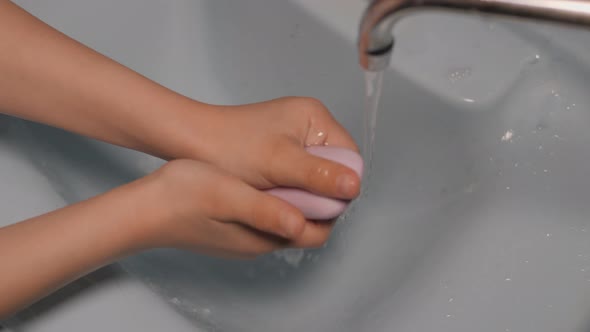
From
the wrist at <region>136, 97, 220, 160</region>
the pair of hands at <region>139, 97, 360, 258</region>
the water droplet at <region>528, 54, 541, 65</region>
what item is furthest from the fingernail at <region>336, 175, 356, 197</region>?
the water droplet at <region>528, 54, 541, 65</region>

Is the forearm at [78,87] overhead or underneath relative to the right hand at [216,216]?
overhead

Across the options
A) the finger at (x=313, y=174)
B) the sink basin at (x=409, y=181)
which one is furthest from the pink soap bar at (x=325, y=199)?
the sink basin at (x=409, y=181)

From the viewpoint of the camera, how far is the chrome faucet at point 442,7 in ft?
0.79

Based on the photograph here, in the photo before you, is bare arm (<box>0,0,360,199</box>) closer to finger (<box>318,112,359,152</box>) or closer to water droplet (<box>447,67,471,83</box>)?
finger (<box>318,112,359,152</box>)

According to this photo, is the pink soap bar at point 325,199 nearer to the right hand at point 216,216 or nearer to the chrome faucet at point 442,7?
the right hand at point 216,216

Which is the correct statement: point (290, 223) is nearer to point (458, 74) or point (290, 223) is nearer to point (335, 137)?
point (335, 137)

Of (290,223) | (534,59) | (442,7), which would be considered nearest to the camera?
(442,7)

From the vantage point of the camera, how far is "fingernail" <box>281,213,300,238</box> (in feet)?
1.24

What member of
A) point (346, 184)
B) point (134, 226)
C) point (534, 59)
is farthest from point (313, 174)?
point (534, 59)

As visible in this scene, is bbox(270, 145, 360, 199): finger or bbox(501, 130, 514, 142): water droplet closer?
bbox(270, 145, 360, 199): finger

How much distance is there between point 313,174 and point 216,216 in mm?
73

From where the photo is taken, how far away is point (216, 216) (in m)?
0.41

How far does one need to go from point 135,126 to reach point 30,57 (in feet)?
0.31

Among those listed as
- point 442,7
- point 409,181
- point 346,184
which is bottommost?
point 409,181
